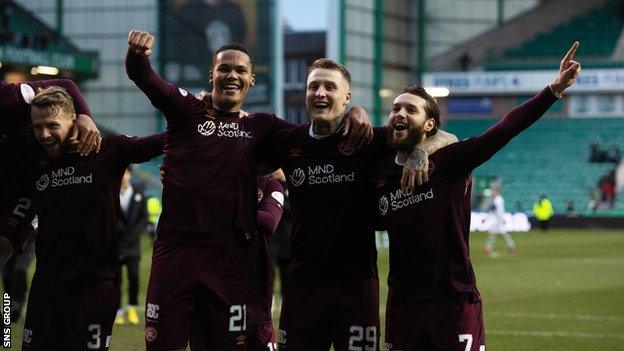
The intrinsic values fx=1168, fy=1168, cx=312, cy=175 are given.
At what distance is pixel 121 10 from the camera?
197 feet

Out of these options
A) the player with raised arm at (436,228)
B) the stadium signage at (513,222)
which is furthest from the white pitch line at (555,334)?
the stadium signage at (513,222)

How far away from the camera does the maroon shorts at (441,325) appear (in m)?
7.00

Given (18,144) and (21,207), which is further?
(21,207)

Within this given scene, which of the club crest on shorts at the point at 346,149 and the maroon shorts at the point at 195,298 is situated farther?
the club crest on shorts at the point at 346,149

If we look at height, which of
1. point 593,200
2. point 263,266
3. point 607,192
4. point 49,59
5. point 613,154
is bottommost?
point 263,266

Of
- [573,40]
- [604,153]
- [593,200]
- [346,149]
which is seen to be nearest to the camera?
[346,149]

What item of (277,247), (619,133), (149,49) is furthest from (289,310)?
(619,133)

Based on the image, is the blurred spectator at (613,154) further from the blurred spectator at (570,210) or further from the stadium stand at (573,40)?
the stadium stand at (573,40)

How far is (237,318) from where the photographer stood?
24.1ft

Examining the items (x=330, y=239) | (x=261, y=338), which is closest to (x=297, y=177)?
(x=330, y=239)

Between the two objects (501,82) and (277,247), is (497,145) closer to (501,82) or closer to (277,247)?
(277,247)

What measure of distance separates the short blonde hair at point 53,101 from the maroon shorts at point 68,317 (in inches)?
43.1

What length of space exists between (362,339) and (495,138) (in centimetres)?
151

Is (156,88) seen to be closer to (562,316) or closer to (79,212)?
(79,212)
